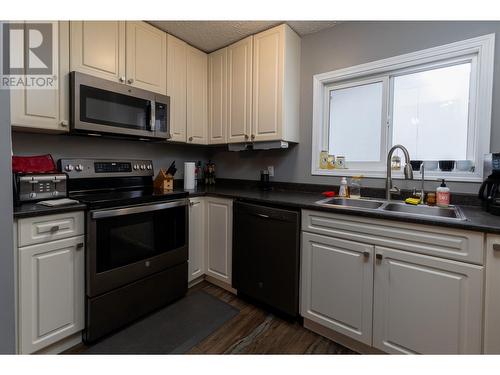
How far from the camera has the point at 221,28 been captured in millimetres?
2162

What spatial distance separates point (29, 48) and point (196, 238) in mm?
1693

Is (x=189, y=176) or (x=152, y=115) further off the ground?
(x=152, y=115)

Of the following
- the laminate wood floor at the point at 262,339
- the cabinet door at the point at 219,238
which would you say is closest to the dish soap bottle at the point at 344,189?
the cabinet door at the point at 219,238

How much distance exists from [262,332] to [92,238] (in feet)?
4.07

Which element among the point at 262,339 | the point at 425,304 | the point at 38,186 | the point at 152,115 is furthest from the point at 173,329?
the point at 152,115

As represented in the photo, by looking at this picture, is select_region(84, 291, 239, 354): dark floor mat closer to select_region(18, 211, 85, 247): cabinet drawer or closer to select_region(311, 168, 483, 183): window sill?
select_region(18, 211, 85, 247): cabinet drawer

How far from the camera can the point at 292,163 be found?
94.8 inches

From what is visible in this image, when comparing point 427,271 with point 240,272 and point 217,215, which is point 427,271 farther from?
point 217,215

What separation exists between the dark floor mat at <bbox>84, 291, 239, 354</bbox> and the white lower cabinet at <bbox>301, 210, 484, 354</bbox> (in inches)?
26.9

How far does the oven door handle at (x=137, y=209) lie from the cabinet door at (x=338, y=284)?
100 cm

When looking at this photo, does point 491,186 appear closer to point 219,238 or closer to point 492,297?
point 492,297

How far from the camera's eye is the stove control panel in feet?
5.97

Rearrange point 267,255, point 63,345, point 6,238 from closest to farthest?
point 6,238
point 63,345
point 267,255
